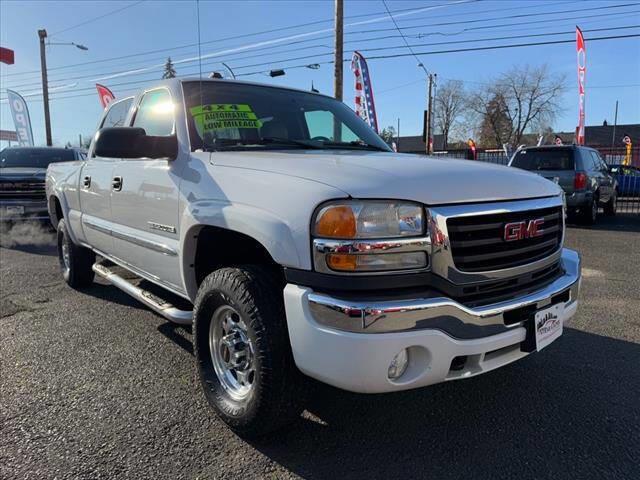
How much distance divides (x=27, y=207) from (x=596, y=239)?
10.3 metres

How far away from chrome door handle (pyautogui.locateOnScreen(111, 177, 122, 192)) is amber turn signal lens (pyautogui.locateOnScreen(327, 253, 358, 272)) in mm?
2381

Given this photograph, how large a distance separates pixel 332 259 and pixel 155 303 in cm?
182

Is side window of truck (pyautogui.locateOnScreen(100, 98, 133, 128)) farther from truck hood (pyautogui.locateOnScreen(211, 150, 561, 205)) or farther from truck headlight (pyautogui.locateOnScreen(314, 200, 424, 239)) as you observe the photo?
truck headlight (pyautogui.locateOnScreen(314, 200, 424, 239))

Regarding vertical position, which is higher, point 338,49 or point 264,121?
point 338,49

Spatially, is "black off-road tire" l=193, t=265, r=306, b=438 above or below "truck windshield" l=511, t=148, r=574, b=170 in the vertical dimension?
below

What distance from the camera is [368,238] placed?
2.07 metres

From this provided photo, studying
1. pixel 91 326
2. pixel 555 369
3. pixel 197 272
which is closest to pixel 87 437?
pixel 197 272

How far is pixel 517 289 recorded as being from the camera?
2461mm

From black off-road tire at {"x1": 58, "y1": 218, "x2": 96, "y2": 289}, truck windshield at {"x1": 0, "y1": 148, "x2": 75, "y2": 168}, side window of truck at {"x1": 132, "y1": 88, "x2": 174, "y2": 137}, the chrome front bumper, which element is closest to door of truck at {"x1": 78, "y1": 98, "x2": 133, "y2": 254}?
side window of truck at {"x1": 132, "y1": 88, "x2": 174, "y2": 137}

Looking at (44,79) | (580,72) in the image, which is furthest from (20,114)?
(580,72)

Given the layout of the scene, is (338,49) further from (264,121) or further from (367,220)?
(367,220)

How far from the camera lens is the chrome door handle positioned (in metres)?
3.79

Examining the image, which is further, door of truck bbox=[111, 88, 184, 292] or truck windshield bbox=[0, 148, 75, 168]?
truck windshield bbox=[0, 148, 75, 168]

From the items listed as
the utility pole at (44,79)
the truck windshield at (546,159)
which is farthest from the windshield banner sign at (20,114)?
the truck windshield at (546,159)
